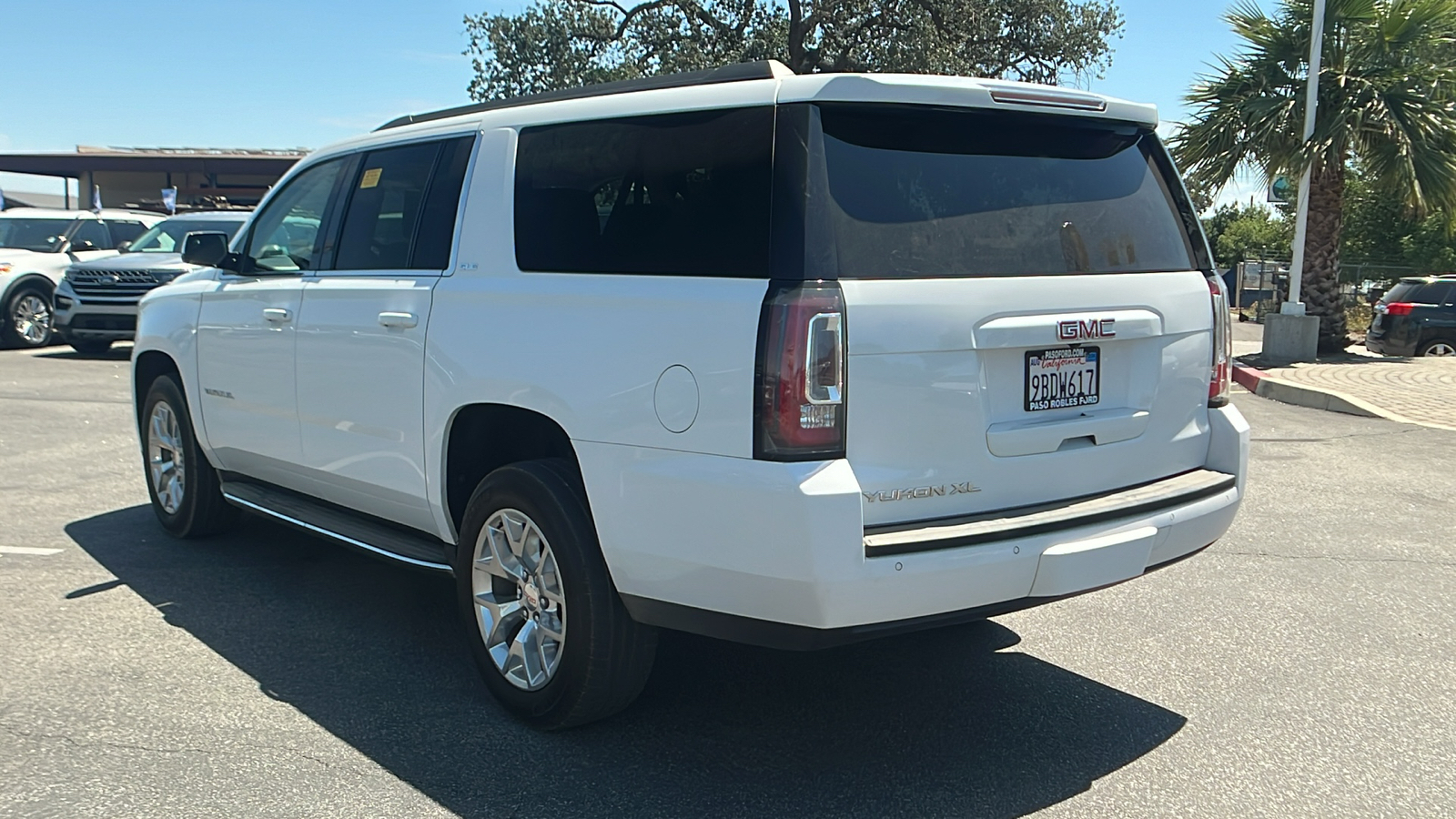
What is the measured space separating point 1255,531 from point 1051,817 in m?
4.07

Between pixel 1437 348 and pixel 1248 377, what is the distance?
5.07 metres

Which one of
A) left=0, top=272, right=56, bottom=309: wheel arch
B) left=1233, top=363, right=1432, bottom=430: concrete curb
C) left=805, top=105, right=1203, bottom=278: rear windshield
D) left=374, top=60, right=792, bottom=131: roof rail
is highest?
left=374, top=60, right=792, bottom=131: roof rail

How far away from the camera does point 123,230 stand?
19016mm

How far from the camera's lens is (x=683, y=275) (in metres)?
3.56

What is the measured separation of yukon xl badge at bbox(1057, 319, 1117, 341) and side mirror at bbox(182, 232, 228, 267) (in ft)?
13.4

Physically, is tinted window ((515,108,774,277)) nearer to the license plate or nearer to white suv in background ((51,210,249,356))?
the license plate

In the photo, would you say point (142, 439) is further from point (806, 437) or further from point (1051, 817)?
point (1051, 817)

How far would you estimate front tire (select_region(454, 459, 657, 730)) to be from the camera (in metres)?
3.74

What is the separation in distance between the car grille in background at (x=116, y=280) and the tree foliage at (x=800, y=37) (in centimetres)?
1177

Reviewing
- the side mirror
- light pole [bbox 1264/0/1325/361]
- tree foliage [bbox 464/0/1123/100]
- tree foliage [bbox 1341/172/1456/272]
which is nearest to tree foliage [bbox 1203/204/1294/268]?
tree foliage [bbox 1341/172/1456/272]

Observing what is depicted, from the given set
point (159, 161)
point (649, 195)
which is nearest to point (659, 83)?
point (649, 195)

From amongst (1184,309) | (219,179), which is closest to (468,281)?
(1184,309)

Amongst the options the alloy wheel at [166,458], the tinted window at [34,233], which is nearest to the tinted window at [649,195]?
the alloy wheel at [166,458]

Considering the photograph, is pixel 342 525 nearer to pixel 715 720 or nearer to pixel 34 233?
pixel 715 720
